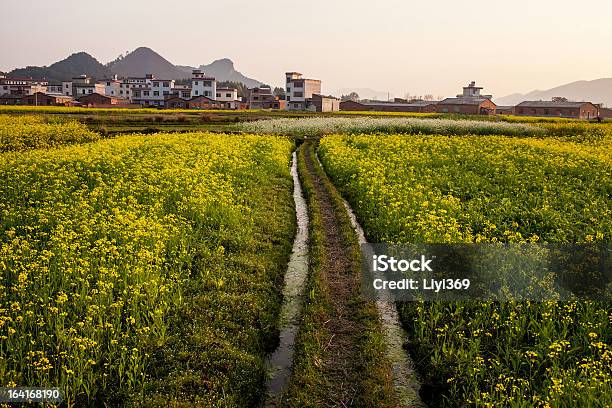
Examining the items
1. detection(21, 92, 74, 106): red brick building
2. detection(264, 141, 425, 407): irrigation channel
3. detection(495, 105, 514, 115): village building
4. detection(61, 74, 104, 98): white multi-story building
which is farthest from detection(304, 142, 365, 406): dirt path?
detection(61, 74, 104, 98): white multi-story building

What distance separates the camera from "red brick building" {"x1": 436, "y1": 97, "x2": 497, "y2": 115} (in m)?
101

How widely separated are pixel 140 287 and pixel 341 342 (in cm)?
348

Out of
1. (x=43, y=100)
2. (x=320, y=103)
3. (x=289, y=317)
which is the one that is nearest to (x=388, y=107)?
(x=320, y=103)

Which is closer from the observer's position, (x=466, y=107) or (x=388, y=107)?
(x=466, y=107)

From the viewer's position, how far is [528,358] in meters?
7.32

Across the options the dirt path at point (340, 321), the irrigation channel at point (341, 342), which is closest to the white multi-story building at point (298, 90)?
the dirt path at point (340, 321)

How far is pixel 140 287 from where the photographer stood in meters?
9.00

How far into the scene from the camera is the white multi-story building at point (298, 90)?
113938 mm

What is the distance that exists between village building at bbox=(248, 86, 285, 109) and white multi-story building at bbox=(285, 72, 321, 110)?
8.15ft

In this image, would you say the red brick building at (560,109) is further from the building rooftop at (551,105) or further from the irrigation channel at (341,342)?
the irrigation channel at (341,342)

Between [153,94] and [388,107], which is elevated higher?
[153,94]

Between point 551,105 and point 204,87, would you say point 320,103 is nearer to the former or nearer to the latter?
point 204,87

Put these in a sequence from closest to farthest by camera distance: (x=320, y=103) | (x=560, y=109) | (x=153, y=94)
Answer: (x=560, y=109)
(x=320, y=103)
(x=153, y=94)

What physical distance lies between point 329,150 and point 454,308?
20.0 metres
